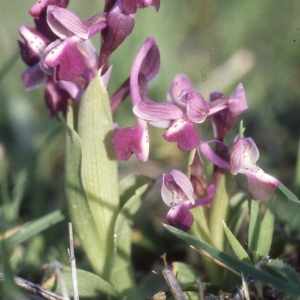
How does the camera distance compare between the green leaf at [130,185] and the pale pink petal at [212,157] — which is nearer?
the pale pink petal at [212,157]

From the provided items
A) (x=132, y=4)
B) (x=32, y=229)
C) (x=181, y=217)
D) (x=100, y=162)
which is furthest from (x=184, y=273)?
(x=132, y=4)

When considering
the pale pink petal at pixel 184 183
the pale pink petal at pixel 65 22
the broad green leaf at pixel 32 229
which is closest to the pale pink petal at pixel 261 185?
the pale pink petal at pixel 184 183

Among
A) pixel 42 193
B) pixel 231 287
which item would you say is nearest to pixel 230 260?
pixel 231 287

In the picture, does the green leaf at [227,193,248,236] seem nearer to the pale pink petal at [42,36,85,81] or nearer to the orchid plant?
the orchid plant

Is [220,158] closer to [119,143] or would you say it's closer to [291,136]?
[119,143]

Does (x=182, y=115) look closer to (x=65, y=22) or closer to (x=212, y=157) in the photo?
(x=212, y=157)

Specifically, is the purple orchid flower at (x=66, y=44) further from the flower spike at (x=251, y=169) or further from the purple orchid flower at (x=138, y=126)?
the flower spike at (x=251, y=169)
